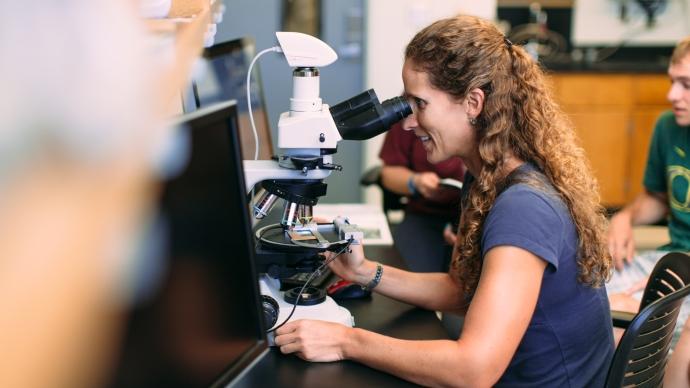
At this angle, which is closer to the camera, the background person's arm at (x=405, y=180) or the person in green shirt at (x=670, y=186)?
the person in green shirt at (x=670, y=186)

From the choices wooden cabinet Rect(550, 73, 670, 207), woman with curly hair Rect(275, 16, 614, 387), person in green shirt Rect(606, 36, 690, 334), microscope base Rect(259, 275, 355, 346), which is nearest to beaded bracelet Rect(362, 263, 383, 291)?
woman with curly hair Rect(275, 16, 614, 387)

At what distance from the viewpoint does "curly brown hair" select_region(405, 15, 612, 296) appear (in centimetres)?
130

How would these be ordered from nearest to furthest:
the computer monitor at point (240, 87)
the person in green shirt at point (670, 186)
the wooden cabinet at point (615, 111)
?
1. the computer monitor at point (240, 87)
2. the person in green shirt at point (670, 186)
3. the wooden cabinet at point (615, 111)

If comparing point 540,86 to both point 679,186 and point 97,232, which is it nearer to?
point 679,186

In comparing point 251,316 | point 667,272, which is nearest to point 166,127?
point 251,316

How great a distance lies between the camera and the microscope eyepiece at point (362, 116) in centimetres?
125

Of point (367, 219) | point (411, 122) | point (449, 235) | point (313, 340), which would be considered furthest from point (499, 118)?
point (449, 235)

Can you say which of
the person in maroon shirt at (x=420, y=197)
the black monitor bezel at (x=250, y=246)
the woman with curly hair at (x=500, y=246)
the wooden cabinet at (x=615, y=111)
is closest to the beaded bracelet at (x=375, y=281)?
the woman with curly hair at (x=500, y=246)

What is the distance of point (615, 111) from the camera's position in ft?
15.1

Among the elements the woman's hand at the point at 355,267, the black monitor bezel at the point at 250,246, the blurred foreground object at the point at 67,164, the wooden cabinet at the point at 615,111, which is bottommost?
the wooden cabinet at the point at 615,111

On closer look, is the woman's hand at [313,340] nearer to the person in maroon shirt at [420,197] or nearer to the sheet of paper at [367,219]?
the sheet of paper at [367,219]

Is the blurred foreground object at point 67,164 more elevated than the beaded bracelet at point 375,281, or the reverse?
the blurred foreground object at point 67,164

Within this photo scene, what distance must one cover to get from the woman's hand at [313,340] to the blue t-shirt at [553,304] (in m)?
0.28

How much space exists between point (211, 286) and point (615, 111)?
4294 mm
